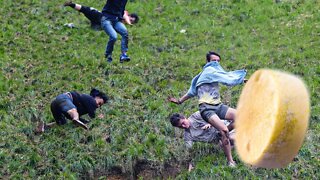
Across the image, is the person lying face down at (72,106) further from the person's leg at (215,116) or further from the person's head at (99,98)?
the person's leg at (215,116)

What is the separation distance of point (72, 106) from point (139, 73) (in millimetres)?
3241

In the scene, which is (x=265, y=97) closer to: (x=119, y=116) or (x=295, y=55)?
(x=119, y=116)

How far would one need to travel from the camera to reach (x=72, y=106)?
10469mm

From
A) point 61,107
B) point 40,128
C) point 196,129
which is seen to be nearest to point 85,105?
point 61,107

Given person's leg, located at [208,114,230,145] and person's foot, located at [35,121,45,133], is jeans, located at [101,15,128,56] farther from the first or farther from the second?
person's leg, located at [208,114,230,145]

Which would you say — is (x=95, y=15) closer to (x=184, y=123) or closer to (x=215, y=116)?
(x=184, y=123)

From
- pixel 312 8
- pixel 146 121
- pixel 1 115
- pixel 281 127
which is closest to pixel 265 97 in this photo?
pixel 281 127

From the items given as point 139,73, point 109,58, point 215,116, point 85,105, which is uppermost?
point 109,58

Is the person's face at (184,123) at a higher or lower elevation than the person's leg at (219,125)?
lower

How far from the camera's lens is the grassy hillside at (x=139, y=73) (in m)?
9.97

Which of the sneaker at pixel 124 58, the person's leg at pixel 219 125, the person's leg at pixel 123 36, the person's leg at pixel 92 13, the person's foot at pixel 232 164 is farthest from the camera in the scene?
the person's leg at pixel 92 13

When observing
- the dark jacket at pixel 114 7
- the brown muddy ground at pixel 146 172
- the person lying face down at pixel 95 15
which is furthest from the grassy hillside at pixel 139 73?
the dark jacket at pixel 114 7

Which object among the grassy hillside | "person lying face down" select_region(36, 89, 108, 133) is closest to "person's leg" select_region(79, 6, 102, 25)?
the grassy hillside

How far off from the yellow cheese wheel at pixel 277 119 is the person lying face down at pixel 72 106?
5.30 m
